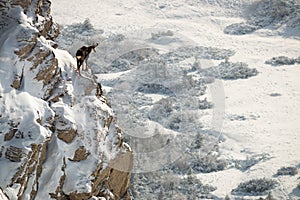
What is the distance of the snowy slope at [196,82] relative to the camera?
17828mm

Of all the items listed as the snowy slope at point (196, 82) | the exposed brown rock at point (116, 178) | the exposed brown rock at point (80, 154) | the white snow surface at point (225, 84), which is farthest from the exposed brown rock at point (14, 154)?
the snowy slope at point (196, 82)

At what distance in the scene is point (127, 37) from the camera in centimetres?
2878

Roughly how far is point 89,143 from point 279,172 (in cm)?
939

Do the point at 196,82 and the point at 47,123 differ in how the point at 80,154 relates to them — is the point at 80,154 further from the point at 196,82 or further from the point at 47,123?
the point at 196,82

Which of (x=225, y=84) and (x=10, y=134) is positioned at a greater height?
(x=10, y=134)

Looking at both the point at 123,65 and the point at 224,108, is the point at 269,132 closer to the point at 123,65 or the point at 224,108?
the point at 224,108

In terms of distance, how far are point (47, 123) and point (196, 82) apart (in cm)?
1613

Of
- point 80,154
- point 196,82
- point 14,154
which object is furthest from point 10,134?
point 196,82

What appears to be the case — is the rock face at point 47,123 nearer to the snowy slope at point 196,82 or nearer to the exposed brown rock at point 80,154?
the exposed brown rock at point 80,154

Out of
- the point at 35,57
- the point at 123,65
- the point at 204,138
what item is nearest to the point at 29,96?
the point at 35,57

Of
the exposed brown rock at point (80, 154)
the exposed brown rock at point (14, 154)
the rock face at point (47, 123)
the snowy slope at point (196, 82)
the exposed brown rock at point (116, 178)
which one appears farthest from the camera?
the snowy slope at point (196, 82)

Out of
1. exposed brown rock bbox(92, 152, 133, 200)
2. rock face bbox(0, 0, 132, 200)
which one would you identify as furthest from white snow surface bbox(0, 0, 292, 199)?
exposed brown rock bbox(92, 152, 133, 200)

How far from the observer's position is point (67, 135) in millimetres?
8734

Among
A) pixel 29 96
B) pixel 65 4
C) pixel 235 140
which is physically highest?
pixel 29 96
